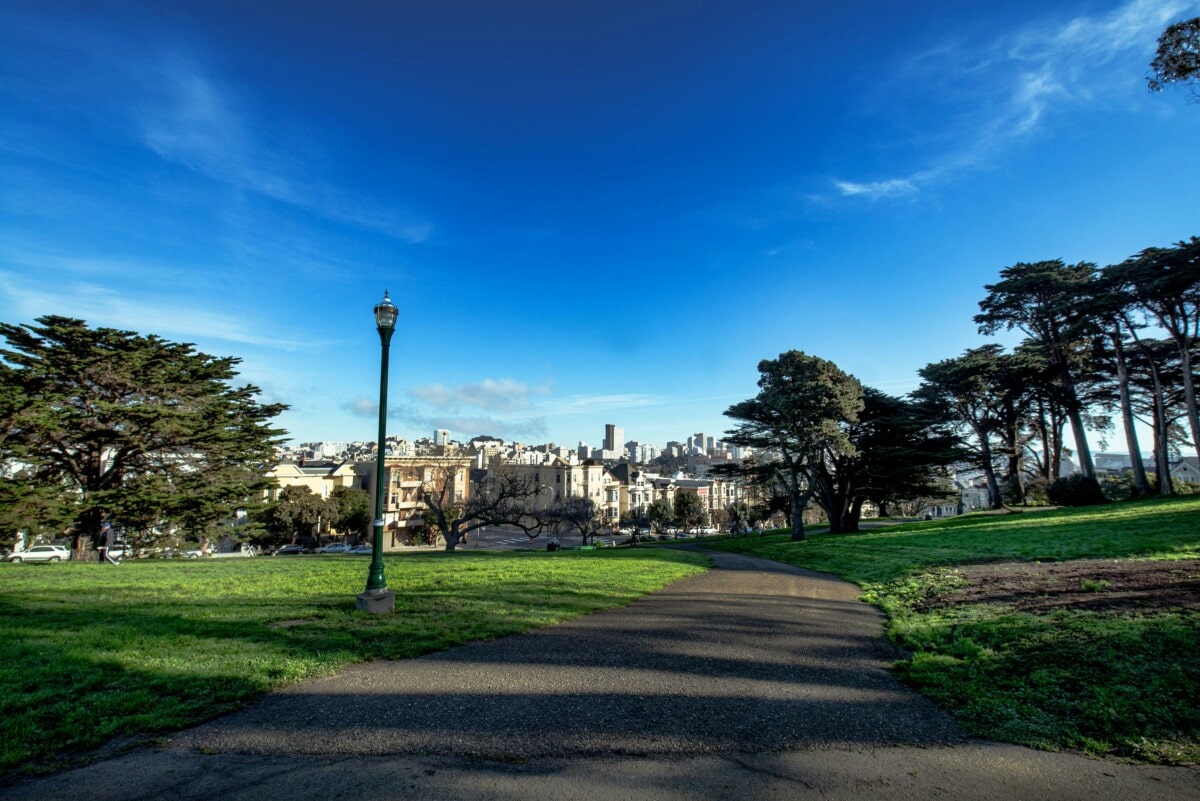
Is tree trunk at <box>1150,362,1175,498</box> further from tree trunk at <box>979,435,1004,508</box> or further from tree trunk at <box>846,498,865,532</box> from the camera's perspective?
tree trunk at <box>846,498,865,532</box>

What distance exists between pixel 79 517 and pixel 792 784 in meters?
30.1

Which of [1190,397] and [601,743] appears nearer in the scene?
[601,743]

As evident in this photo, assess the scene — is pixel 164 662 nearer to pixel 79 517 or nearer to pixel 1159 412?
pixel 79 517

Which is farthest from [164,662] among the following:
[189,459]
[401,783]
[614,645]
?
[189,459]

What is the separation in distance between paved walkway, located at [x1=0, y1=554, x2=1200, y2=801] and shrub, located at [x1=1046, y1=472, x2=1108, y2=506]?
105 feet

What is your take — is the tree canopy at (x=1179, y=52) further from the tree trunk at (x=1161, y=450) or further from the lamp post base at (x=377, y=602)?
the tree trunk at (x=1161, y=450)

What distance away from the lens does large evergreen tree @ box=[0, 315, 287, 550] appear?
22266 mm

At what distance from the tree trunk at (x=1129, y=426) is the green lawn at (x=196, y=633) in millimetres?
32249

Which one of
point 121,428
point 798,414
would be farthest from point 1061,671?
point 121,428

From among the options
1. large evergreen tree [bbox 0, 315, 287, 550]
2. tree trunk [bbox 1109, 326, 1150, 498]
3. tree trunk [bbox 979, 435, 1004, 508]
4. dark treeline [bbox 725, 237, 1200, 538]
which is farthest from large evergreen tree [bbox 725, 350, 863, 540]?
large evergreen tree [bbox 0, 315, 287, 550]

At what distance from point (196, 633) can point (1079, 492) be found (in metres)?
37.9

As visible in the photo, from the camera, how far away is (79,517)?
23.0m

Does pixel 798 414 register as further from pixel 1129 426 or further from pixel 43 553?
pixel 43 553

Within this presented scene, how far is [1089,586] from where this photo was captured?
8414 mm
